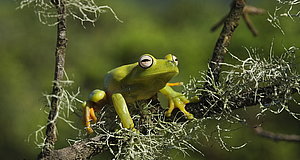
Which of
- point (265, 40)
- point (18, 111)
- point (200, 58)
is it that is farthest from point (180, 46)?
point (18, 111)

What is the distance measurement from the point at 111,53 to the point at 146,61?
3314mm

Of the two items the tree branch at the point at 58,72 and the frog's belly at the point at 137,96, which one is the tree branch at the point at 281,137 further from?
the tree branch at the point at 58,72

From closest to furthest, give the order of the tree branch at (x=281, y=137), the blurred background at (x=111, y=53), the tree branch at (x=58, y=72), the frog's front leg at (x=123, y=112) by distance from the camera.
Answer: the tree branch at (x=58, y=72), the frog's front leg at (x=123, y=112), the tree branch at (x=281, y=137), the blurred background at (x=111, y=53)

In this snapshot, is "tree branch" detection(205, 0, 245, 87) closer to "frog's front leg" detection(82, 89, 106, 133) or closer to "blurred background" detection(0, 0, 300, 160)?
"frog's front leg" detection(82, 89, 106, 133)

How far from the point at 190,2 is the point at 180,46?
1.62 m

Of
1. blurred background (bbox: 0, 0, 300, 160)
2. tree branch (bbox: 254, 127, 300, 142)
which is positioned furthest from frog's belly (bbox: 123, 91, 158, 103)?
blurred background (bbox: 0, 0, 300, 160)

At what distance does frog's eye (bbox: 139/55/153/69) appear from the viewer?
26.2 inches

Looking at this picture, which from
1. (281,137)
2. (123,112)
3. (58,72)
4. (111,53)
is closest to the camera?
(58,72)

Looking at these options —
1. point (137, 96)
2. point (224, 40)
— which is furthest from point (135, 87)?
point (224, 40)

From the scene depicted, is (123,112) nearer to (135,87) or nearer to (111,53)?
(135,87)

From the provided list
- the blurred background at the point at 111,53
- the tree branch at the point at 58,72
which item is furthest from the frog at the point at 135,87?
the blurred background at the point at 111,53

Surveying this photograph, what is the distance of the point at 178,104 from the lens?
697mm

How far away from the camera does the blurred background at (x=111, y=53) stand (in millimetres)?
3021

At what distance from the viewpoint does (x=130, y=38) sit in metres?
3.86
